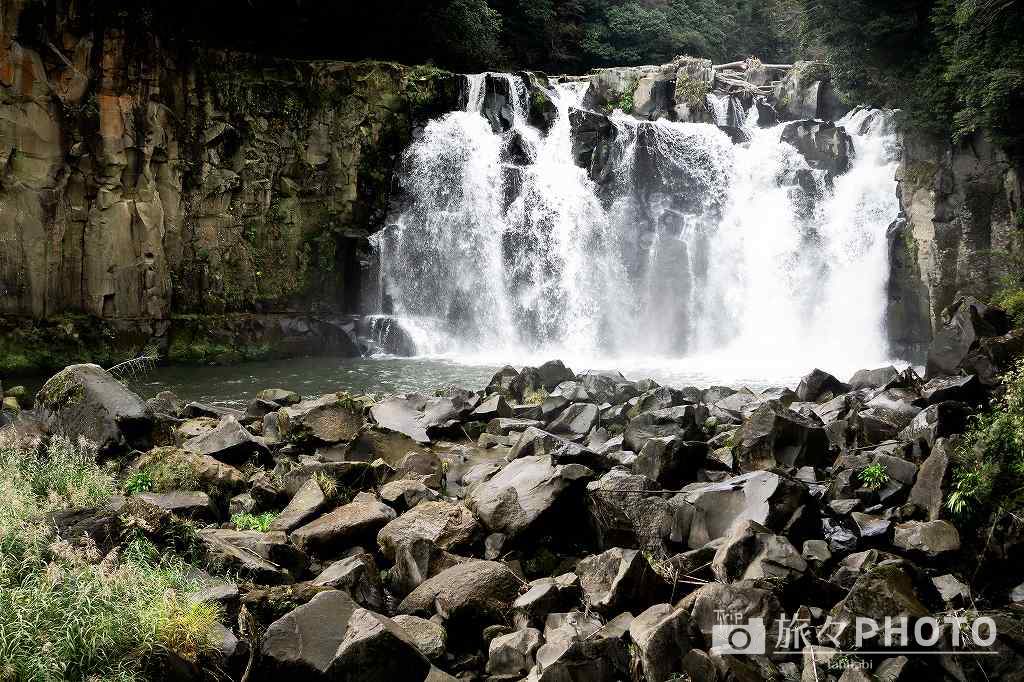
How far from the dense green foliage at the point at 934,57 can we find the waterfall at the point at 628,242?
2.45 meters

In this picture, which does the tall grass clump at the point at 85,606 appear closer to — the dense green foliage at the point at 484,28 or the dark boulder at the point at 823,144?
the dense green foliage at the point at 484,28

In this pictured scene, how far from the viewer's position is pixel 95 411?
9125 millimetres

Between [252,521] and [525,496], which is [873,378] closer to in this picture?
[525,496]

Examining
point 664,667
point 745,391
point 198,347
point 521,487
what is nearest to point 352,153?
point 198,347

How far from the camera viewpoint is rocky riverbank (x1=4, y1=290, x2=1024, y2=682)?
4730 millimetres

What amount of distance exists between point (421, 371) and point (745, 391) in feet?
28.8

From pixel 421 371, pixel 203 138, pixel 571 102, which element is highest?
pixel 571 102

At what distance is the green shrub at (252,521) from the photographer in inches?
280

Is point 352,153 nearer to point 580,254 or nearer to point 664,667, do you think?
point 580,254

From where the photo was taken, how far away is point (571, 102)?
88.1 ft

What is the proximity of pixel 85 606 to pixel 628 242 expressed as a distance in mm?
20463

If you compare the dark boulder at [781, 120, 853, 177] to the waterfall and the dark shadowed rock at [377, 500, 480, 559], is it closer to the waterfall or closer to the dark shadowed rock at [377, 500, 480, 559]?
the waterfall

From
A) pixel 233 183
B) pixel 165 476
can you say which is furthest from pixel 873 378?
pixel 233 183

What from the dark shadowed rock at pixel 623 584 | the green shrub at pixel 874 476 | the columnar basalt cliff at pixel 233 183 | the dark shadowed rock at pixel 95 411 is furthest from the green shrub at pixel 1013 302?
the dark shadowed rock at pixel 95 411
